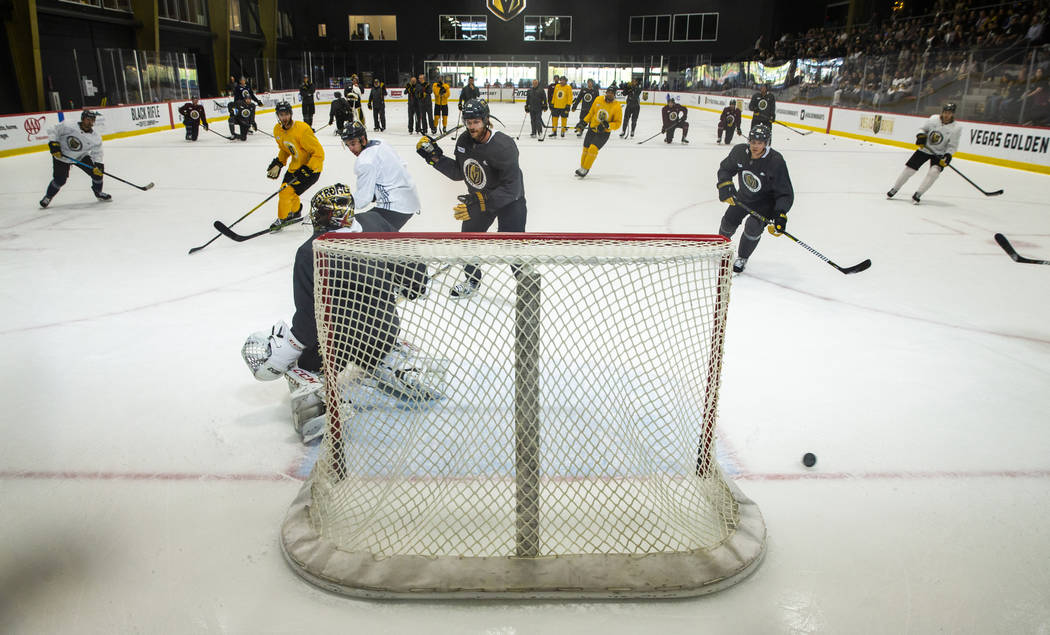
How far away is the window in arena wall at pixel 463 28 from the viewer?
31203 millimetres

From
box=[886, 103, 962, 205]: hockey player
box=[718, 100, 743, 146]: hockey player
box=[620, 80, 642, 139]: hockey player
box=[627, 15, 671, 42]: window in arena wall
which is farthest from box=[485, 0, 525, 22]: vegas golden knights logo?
box=[886, 103, 962, 205]: hockey player

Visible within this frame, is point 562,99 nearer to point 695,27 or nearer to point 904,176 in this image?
A: point 904,176

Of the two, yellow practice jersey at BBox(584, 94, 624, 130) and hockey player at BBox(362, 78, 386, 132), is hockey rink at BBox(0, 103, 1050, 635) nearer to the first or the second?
yellow practice jersey at BBox(584, 94, 624, 130)

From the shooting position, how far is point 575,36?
1233 inches

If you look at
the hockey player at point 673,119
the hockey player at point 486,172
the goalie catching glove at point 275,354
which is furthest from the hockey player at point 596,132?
the goalie catching glove at point 275,354

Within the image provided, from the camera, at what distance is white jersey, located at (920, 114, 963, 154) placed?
24.0 feet

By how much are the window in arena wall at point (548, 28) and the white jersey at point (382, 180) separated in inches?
1180

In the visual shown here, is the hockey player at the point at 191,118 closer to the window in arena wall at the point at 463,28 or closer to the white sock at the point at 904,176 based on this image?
the white sock at the point at 904,176

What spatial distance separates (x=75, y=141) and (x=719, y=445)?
24.2ft

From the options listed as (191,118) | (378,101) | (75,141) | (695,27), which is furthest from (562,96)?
(695,27)

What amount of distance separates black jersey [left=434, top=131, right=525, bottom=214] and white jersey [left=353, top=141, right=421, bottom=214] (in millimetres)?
446

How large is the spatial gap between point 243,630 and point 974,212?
8.05 metres

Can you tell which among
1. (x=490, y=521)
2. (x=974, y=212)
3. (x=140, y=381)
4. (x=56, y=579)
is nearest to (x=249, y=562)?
(x=56, y=579)

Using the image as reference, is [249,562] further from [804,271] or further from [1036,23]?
[1036,23]
